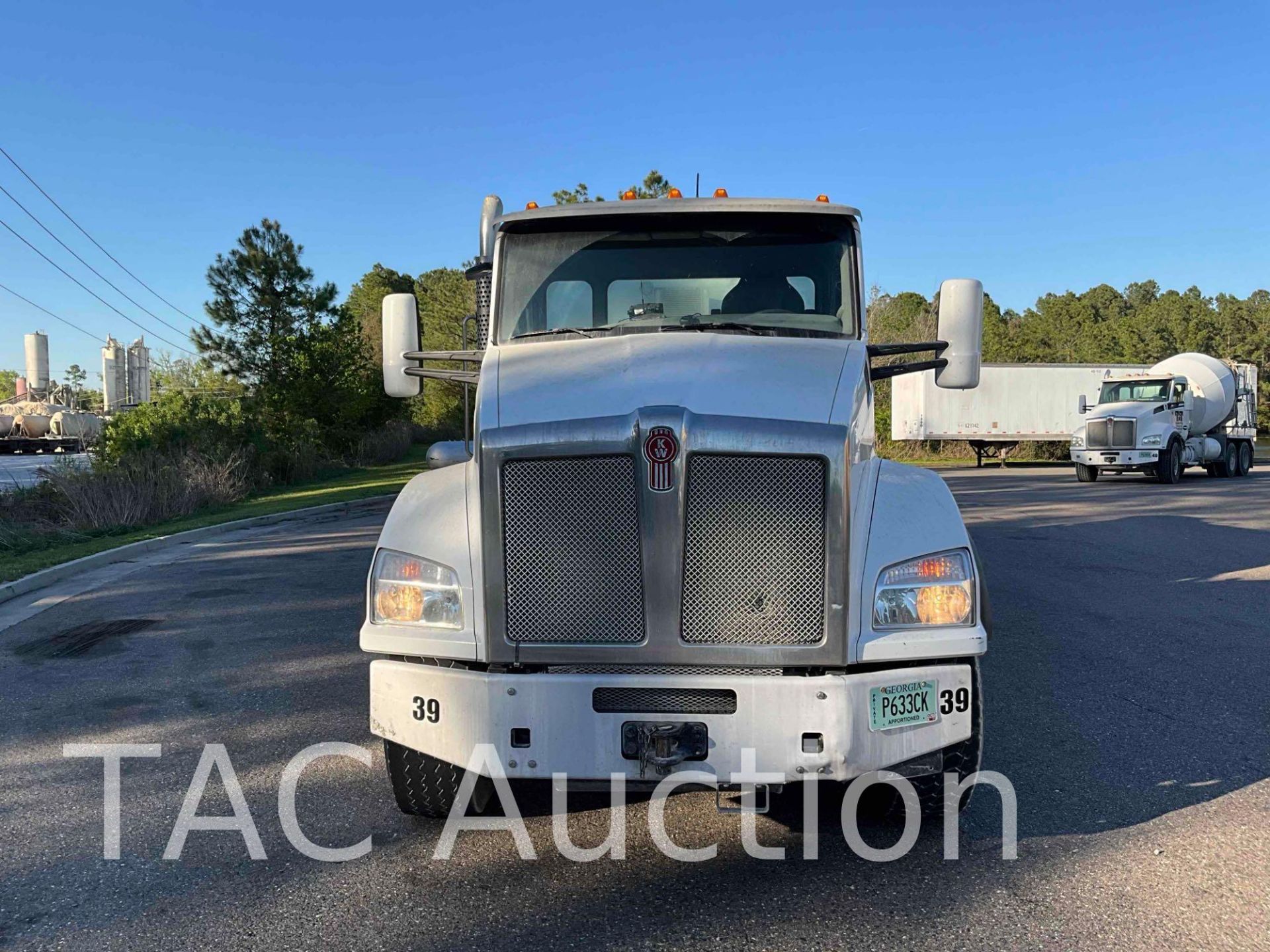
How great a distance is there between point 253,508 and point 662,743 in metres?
17.5

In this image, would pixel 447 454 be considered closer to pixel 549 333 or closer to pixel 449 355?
pixel 449 355

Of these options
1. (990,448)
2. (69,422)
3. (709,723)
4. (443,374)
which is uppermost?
(69,422)

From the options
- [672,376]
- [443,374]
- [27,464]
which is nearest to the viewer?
[672,376]

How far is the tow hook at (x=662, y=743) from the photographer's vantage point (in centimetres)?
317

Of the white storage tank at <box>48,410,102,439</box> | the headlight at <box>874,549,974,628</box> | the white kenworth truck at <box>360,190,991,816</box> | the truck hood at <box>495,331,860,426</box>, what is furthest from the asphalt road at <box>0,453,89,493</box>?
the headlight at <box>874,549,974,628</box>

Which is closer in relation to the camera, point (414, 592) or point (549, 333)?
point (414, 592)

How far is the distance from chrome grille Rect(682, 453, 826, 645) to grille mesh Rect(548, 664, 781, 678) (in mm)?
88

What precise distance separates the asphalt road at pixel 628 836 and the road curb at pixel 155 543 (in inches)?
115

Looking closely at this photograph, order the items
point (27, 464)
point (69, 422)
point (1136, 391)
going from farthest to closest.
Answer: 1. point (69, 422)
2. point (27, 464)
3. point (1136, 391)

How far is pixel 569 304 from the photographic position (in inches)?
188

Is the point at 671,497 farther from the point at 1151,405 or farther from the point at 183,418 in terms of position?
the point at 1151,405

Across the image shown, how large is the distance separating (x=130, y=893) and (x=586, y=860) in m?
1.55

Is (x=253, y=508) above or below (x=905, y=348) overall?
below

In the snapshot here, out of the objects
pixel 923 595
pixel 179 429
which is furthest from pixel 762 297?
pixel 179 429
